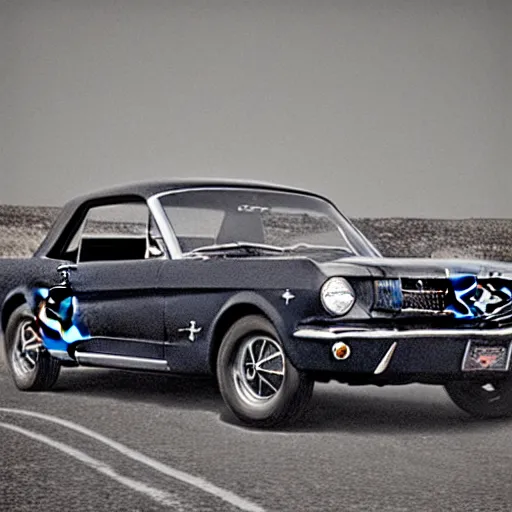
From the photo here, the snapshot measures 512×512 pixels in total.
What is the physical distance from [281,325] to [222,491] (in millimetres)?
1857

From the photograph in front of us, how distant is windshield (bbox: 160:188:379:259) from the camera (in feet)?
27.2

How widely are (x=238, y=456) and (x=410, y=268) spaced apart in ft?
5.33

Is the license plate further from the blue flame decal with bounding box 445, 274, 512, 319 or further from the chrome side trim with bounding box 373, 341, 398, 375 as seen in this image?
the chrome side trim with bounding box 373, 341, 398, 375

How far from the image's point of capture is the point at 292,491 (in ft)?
17.5

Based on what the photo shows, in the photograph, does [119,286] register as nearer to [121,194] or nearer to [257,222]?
[121,194]

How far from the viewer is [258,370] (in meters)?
7.31

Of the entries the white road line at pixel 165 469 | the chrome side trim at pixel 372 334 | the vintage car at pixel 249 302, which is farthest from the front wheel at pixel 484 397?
the white road line at pixel 165 469

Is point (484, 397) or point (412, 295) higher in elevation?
point (412, 295)

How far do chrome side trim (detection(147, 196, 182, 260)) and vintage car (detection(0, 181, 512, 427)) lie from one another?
0.01 m

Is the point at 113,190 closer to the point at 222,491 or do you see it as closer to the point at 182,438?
the point at 182,438

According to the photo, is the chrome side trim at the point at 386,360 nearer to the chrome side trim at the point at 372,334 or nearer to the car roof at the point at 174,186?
the chrome side trim at the point at 372,334

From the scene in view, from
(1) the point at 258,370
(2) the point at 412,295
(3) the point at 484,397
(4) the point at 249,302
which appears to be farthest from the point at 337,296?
(3) the point at 484,397

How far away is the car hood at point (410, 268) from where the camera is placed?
276 inches

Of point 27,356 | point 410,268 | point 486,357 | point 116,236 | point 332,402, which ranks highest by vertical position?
point 116,236
